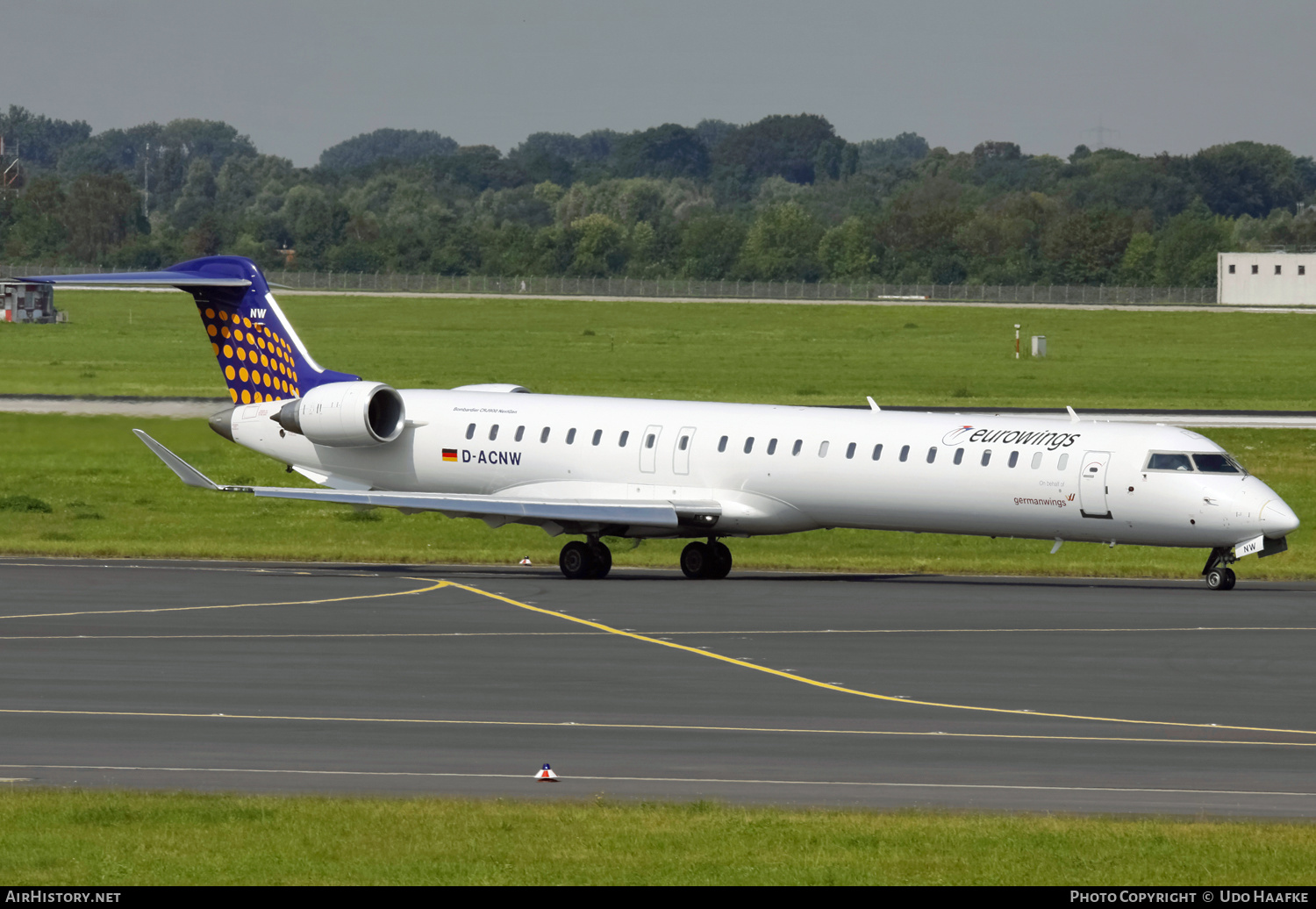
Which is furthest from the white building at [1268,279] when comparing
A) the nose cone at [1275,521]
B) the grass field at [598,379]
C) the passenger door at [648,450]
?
Result: the nose cone at [1275,521]

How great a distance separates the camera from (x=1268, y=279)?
16900cm

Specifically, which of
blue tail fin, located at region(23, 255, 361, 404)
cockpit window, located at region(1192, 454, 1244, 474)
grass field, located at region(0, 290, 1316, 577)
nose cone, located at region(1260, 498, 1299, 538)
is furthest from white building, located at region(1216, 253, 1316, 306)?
nose cone, located at region(1260, 498, 1299, 538)

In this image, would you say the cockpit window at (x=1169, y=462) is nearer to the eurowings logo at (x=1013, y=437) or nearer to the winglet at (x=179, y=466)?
the eurowings logo at (x=1013, y=437)

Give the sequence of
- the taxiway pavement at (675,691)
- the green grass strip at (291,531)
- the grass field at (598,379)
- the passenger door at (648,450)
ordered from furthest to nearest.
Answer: the grass field at (598,379), the green grass strip at (291,531), the passenger door at (648,450), the taxiway pavement at (675,691)

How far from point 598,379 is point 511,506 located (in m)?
51.2

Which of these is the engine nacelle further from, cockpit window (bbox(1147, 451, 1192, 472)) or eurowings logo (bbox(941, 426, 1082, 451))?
cockpit window (bbox(1147, 451, 1192, 472))

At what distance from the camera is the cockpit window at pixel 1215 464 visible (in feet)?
112

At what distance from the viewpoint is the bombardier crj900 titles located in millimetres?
34219

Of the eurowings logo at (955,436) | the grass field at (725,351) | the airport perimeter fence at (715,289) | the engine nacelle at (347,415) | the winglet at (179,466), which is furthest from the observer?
the airport perimeter fence at (715,289)

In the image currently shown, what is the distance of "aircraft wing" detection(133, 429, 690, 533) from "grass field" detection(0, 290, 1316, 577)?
475 cm

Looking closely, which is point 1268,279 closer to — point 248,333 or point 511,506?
point 248,333

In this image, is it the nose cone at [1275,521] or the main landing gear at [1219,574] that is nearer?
the nose cone at [1275,521]

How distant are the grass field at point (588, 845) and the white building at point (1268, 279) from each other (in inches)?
6211

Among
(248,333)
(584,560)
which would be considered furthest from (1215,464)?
(248,333)
